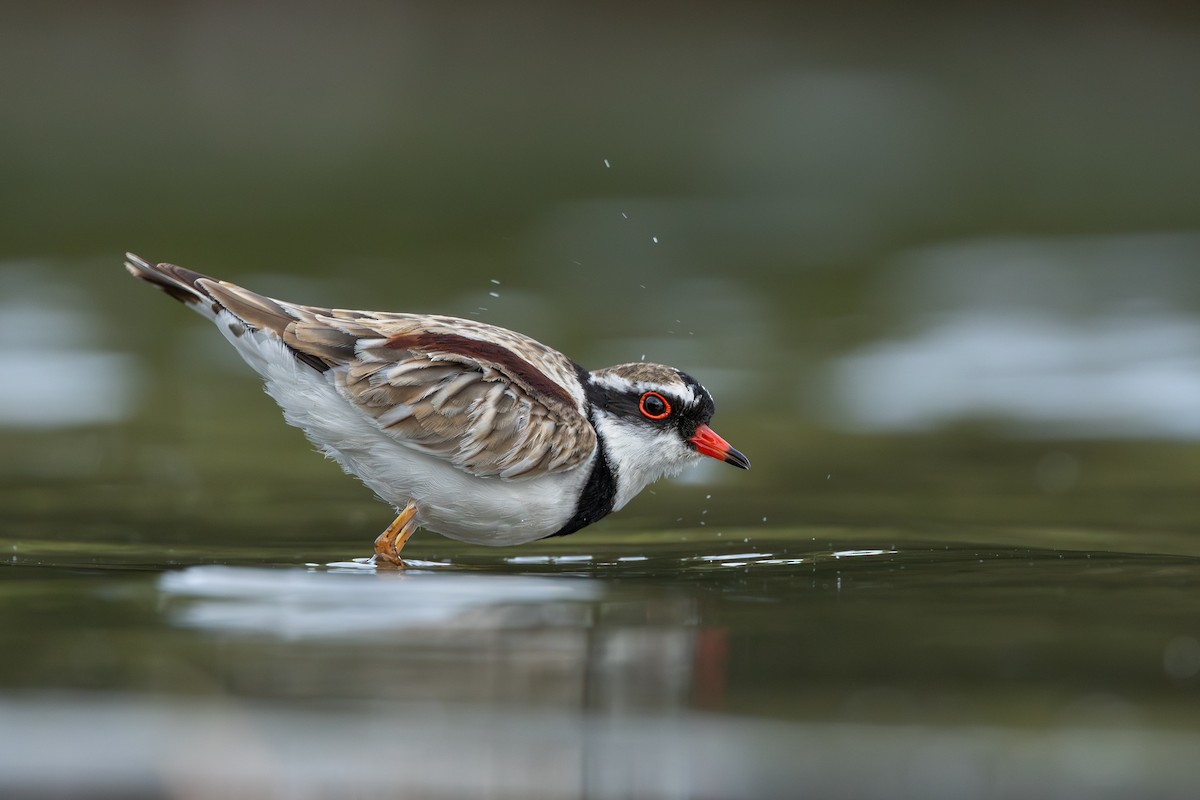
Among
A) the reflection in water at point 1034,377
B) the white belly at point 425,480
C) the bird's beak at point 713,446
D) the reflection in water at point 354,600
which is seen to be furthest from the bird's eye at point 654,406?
the reflection in water at point 1034,377

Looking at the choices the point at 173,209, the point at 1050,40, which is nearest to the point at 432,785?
the point at 173,209

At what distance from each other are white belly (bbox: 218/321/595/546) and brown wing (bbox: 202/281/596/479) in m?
0.08

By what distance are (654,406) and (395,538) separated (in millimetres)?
1687

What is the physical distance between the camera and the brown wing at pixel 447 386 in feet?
31.5

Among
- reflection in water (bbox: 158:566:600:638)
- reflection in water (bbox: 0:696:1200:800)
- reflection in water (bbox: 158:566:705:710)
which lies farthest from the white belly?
reflection in water (bbox: 0:696:1200:800)

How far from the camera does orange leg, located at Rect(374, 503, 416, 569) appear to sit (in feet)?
31.3

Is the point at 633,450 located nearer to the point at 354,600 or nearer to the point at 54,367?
the point at 354,600

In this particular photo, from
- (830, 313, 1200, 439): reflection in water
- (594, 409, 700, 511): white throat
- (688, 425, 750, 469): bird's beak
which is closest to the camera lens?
(594, 409, 700, 511): white throat

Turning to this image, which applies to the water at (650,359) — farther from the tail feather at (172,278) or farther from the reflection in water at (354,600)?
the tail feather at (172,278)

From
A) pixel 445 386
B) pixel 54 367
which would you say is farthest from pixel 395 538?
pixel 54 367

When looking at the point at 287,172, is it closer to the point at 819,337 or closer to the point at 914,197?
the point at 914,197

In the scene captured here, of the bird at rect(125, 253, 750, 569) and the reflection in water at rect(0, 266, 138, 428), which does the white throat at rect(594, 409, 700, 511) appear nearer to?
the bird at rect(125, 253, 750, 569)

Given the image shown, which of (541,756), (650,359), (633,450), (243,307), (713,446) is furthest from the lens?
(650,359)

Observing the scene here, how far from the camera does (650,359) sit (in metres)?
15.6
